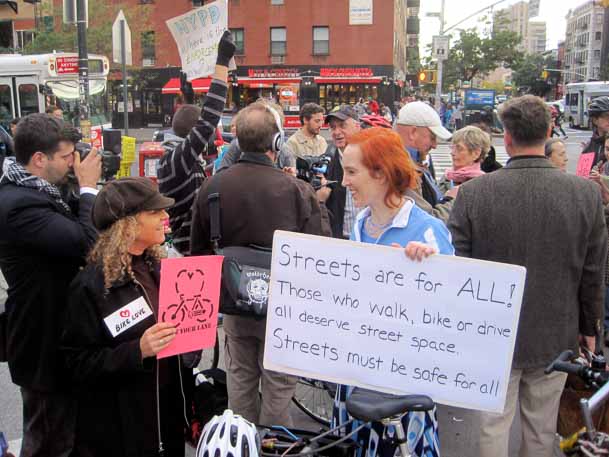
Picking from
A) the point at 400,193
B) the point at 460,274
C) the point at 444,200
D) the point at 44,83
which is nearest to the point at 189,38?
the point at 444,200

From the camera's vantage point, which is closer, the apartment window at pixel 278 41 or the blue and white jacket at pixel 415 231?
the blue and white jacket at pixel 415 231

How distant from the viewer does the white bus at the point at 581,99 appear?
3922cm

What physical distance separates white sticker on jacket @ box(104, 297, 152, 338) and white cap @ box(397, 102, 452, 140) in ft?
7.89

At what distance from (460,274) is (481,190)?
798 millimetres

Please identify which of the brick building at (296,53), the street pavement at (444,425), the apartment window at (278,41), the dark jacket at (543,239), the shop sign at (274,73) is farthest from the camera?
the apartment window at (278,41)

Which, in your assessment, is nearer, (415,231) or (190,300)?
(190,300)

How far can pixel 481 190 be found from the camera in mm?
3064

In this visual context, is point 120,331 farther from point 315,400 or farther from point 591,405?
point 315,400

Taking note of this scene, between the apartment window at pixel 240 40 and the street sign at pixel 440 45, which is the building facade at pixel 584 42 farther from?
→ the street sign at pixel 440 45

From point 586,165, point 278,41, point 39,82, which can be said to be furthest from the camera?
point 278,41

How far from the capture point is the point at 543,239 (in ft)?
9.72

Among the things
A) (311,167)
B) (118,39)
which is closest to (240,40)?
(118,39)

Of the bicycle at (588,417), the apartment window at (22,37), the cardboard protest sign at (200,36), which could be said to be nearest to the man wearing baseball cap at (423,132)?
the bicycle at (588,417)

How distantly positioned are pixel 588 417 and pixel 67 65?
19.1m
